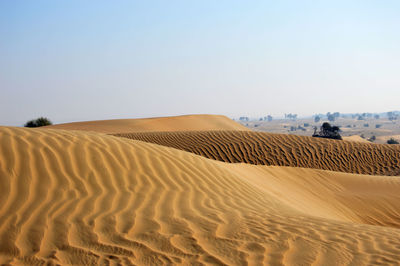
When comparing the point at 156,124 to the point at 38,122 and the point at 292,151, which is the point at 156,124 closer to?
the point at 38,122

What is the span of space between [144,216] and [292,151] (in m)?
11.6

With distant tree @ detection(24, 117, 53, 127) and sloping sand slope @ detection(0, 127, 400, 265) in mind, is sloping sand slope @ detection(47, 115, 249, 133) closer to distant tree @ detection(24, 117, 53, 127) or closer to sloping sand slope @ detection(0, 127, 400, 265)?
distant tree @ detection(24, 117, 53, 127)

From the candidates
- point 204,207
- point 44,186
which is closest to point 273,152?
point 204,207

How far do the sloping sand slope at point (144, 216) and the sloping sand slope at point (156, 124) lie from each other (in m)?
24.7

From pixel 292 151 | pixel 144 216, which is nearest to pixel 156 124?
pixel 292 151

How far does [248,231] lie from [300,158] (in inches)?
440

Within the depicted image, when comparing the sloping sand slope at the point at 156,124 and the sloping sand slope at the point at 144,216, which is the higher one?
the sloping sand slope at the point at 144,216

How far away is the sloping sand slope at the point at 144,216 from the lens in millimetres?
3062

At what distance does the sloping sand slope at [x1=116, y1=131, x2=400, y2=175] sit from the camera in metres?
14.0

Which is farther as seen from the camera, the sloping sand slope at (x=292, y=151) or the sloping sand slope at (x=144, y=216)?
the sloping sand slope at (x=292, y=151)

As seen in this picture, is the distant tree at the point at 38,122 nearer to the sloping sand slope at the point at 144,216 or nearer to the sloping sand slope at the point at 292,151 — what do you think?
the sloping sand slope at the point at 292,151

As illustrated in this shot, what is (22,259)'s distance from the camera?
2.97 meters

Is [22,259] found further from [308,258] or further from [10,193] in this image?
[308,258]

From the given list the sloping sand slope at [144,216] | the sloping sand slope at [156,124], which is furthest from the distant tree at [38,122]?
the sloping sand slope at [144,216]
